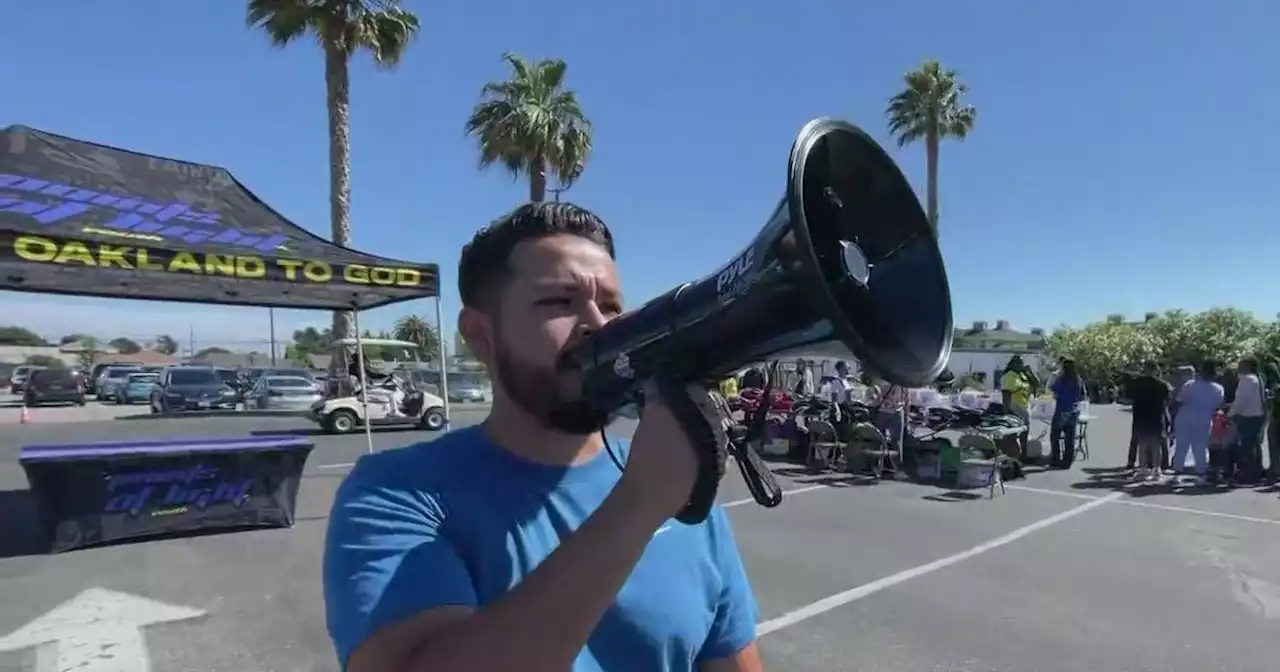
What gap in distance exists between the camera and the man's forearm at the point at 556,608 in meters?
0.95

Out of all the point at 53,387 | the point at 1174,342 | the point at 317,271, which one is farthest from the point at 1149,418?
the point at 1174,342

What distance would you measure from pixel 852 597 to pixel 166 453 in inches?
227

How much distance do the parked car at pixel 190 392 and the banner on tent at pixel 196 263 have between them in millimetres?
20141

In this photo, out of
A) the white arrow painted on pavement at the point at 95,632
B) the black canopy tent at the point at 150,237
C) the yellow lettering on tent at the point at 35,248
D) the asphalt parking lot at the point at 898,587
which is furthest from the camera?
the black canopy tent at the point at 150,237

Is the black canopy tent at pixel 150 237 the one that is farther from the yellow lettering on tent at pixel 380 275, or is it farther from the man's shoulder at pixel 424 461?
the man's shoulder at pixel 424 461

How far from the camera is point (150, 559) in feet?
20.7

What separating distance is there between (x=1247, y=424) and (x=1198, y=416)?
1.80 ft

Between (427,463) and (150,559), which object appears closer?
(427,463)

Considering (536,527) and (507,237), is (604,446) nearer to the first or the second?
(536,527)

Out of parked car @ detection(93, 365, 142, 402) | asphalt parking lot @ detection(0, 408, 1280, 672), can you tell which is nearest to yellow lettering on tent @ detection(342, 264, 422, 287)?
asphalt parking lot @ detection(0, 408, 1280, 672)

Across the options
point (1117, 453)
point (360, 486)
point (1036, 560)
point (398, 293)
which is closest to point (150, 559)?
point (398, 293)

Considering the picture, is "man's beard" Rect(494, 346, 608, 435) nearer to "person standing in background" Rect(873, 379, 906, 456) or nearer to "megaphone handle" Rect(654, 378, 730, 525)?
"megaphone handle" Rect(654, 378, 730, 525)

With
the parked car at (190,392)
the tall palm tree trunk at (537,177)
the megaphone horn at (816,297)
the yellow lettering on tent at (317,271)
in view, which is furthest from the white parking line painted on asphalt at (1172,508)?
the parked car at (190,392)

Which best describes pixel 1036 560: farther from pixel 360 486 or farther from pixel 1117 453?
pixel 1117 453
